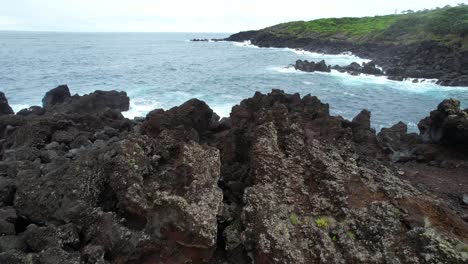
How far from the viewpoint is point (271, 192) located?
34.6ft

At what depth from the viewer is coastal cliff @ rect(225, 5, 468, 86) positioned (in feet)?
198

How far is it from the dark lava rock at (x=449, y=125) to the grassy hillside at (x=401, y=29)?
49698mm

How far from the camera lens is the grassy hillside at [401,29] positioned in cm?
7431

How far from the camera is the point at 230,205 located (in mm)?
10859

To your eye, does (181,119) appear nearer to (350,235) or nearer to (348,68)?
(350,235)

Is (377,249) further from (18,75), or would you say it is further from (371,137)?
(18,75)

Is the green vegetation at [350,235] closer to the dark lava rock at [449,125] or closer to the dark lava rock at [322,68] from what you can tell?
the dark lava rock at [449,125]

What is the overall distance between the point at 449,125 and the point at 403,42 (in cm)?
6960

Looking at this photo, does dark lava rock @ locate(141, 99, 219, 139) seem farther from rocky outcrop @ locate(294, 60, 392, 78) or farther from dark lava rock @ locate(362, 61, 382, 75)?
rocky outcrop @ locate(294, 60, 392, 78)

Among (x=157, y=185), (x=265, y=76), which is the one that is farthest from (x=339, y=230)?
(x=265, y=76)

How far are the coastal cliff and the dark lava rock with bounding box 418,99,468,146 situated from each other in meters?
36.0

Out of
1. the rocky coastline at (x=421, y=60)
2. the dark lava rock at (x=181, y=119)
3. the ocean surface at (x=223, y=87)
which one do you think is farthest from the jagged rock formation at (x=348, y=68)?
the dark lava rock at (x=181, y=119)

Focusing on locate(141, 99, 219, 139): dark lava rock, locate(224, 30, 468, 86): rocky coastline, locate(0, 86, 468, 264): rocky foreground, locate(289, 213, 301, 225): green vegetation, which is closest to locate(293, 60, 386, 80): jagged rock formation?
locate(224, 30, 468, 86): rocky coastline

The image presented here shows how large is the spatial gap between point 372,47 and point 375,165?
290 feet
